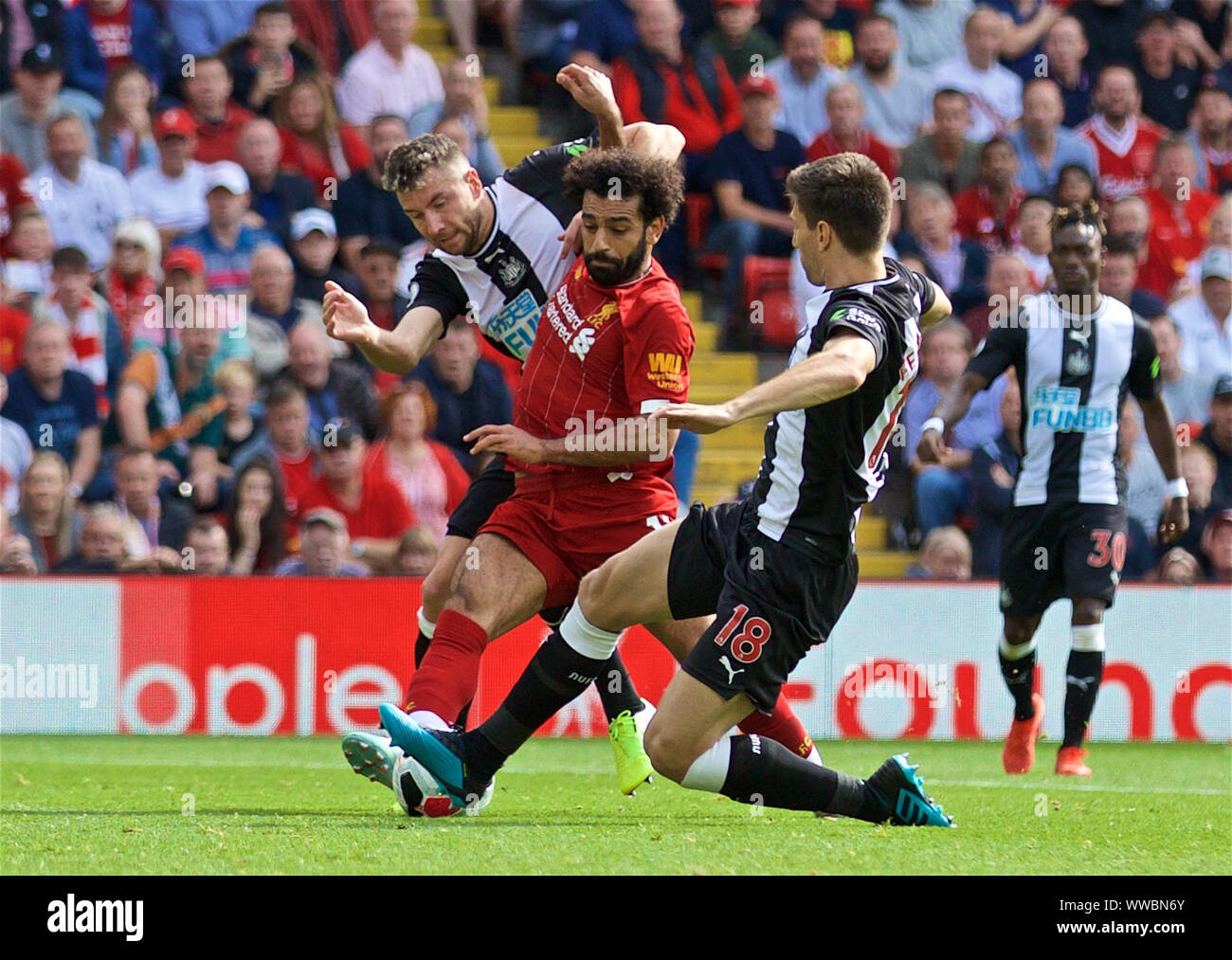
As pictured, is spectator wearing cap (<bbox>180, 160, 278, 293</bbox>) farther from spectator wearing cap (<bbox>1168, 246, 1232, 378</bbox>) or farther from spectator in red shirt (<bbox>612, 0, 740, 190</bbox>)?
spectator wearing cap (<bbox>1168, 246, 1232, 378</bbox>)

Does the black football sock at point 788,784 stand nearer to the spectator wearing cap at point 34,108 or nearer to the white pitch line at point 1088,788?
the white pitch line at point 1088,788

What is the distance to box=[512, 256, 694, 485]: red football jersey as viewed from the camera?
6406 mm

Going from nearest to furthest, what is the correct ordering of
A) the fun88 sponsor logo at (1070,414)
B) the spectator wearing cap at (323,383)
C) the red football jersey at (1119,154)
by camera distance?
the fun88 sponsor logo at (1070,414) < the spectator wearing cap at (323,383) < the red football jersey at (1119,154)

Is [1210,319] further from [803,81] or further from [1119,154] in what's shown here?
[803,81]

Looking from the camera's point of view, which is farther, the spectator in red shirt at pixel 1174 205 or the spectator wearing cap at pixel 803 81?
the spectator in red shirt at pixel 1174 205

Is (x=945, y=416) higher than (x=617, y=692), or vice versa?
(x=945, y=416)

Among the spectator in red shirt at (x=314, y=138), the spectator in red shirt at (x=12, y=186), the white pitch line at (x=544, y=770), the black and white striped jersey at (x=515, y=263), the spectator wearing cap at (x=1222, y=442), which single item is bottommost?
the white pitch line at (x=544, y=770)

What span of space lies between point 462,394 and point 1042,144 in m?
5.36

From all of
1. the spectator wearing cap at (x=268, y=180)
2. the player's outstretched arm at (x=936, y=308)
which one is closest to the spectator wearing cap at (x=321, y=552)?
the spectator wearing cap at (x=268, y=180)

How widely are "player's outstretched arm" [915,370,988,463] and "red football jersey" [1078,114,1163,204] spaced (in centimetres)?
681

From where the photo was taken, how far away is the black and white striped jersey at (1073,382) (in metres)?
9.02

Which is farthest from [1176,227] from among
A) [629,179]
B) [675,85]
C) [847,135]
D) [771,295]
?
[629,179]

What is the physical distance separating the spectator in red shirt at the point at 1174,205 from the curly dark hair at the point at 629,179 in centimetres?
920

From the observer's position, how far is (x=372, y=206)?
13344 millimetres
